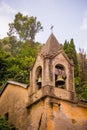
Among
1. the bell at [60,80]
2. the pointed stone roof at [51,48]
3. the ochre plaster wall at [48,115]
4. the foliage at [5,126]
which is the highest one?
the pointed stone roof at [51,48]

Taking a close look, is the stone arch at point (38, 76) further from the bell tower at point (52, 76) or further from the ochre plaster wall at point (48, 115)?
the ochre plaster wall at point (48, 115)

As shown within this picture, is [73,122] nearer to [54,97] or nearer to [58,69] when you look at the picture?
[54,97]

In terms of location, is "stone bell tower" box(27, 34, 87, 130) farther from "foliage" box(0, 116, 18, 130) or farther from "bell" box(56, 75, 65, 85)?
"foliage" box(0, 116, 18, 130)

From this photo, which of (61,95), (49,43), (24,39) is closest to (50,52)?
(49,43)

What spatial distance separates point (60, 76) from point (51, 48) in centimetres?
232

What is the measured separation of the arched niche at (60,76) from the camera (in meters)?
22.8

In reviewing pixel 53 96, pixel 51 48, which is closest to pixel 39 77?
pixel 51 48

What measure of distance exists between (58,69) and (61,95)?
7.17ft

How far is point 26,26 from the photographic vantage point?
2589 inches

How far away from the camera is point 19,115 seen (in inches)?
941

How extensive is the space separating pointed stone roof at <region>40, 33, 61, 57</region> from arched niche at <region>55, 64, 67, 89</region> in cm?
104

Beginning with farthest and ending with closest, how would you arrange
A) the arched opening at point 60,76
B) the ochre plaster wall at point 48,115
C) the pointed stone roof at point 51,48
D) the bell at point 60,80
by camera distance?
the pointed stone roof at point 51,48 → the arched opening at point 60,76 → the bell at point 60,80 → the ochre plaster wall at point 48,115

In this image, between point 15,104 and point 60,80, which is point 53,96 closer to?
point 60,80

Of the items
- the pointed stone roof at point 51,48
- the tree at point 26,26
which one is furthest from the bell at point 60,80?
the tree at point 26,26
